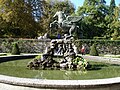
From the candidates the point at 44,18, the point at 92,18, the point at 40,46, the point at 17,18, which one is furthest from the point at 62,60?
the point at 92,18

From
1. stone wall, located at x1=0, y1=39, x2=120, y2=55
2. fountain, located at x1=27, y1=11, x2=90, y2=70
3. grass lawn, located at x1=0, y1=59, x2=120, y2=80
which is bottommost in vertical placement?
stone wall, located at x1=0, y1=39, x2=120, y2=55

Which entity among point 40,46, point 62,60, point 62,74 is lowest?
point 40,46

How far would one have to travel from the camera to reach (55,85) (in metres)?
7.54

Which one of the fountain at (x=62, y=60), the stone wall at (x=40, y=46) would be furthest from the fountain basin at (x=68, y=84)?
the stone wall at (x=40, y=46)

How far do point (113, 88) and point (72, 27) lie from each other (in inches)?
962

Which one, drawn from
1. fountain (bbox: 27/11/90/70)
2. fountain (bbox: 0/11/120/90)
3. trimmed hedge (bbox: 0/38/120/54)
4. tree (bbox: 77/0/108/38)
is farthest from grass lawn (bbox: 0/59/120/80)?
tree (bbox: 77/0/108/38)

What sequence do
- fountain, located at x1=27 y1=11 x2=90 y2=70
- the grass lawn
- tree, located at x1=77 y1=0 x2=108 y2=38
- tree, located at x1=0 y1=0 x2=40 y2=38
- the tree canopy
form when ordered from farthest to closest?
tree, located at x1=77 y1=0 x2=108 y2=38
the tree canopy
tree, located at x1=0 y1=0 x2=40 y2=38
fountain, located at x1=27 y1=11 x2=90 y2=70
the grass lawn

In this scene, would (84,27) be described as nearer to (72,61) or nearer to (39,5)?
(39,5)

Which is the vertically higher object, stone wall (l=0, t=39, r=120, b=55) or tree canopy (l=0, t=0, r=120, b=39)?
tree canopy (l=0, t=0, r=120, b=39)

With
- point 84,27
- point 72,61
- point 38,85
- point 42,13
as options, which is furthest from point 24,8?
point 38,85

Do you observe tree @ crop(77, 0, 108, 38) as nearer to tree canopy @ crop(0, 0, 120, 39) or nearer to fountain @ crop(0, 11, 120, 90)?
tree canopy @ crop(0, 0, 120, 39)

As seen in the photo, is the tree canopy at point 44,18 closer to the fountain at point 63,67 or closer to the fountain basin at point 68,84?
the fountain at point 63,67

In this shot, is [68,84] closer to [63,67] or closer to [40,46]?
[63,67]

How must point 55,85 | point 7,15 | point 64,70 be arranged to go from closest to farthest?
1. point 55,85
2. point 64,70
3. point 7,15
